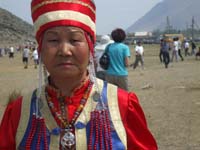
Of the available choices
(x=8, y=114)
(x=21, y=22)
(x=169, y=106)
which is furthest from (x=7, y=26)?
(x=8, y=114)

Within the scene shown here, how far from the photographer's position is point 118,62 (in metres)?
7.82

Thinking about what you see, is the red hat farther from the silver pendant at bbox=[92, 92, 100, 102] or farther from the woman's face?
the silver pendant at bbox=[92, 92, 100, 102]

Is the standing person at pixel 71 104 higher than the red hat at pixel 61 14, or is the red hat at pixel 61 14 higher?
the red hat at pixel 61 14

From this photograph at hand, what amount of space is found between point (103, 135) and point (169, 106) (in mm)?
7515

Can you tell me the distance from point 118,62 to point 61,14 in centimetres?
541

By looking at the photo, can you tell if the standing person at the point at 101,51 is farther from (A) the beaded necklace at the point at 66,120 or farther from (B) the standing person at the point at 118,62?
(A) the beaded necklace at the point at 66,120

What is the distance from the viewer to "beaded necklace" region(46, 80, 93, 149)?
8.03 feet

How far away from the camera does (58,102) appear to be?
2.52 m

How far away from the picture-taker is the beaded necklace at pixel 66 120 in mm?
2447

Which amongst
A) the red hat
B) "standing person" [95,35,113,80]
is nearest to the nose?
the red hat

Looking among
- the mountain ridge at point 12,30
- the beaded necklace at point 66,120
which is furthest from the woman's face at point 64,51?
the mountain ridge at point 12,30

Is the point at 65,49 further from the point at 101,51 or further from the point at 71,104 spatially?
the point at 101,51

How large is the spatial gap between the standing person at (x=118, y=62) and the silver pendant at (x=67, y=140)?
528 cm

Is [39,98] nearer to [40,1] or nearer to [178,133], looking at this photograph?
[40,1]
